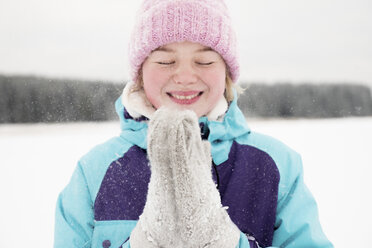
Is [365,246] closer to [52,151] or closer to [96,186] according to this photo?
[96,186]

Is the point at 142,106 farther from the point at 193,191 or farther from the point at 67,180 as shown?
the point at 67,180

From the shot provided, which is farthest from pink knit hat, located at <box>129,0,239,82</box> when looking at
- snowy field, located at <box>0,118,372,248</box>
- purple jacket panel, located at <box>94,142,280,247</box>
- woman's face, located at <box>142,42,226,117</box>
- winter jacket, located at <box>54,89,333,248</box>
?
snowy field, located at <box>0,118,372,248</box>

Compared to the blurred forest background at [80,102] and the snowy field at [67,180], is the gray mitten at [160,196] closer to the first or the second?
the snowy field at [67,180]

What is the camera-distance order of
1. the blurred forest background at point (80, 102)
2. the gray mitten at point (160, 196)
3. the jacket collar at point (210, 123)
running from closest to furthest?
the gray mitten at point (160, 196) < the jacket collar at point (210, 123) < the blurred forest background at point (80, 102)

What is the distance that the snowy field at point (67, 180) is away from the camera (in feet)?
12.0

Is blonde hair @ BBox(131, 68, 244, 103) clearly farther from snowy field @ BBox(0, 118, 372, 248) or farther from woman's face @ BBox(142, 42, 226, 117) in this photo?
snowy field @ BBox(0, 118, 372, 248)

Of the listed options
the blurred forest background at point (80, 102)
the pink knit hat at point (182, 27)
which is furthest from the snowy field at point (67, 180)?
the blurred forest background at point (80, 102)

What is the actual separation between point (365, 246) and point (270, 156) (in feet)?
8.24

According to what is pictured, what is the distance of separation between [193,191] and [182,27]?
717 millimetres

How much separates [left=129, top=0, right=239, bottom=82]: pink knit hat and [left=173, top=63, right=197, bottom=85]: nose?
126mm

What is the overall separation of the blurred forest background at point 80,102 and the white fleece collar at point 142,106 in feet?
41.5

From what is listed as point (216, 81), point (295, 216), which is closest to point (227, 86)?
point (216, 81)

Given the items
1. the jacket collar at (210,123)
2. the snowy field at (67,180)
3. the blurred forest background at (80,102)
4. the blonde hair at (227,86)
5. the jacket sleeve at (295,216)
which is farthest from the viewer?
the blurred forest background at (80,102)

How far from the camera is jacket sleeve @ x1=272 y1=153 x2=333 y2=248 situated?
4.18ft
